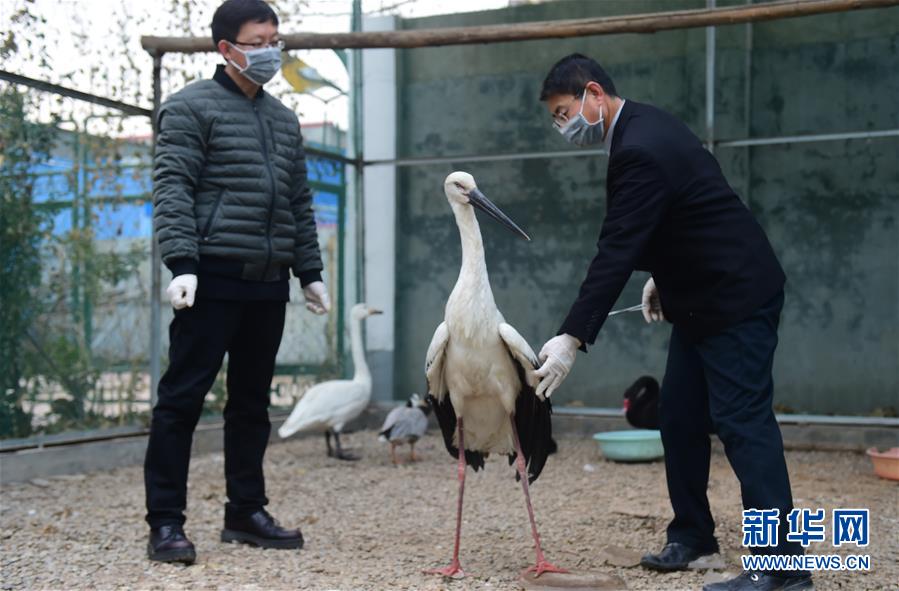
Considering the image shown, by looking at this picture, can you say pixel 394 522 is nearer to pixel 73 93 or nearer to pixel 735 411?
pixel 735 411

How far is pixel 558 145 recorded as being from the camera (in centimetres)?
834

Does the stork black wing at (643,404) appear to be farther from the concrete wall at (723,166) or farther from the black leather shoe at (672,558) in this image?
the black leather shoe at (672,558)

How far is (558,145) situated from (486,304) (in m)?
4.52

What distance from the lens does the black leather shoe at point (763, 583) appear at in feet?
11.2

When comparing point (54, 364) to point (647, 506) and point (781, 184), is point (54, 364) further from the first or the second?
point (781, 184)

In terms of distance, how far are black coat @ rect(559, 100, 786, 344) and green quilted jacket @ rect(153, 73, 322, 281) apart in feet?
4.67

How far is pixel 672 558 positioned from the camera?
12.9 ft

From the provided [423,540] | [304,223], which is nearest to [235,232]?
[304,223]

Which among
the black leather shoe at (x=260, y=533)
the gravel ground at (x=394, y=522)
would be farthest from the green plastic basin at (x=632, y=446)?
the black leather shoe at (x=260, y=533)

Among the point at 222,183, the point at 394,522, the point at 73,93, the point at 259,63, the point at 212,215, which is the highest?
the point at 73,93

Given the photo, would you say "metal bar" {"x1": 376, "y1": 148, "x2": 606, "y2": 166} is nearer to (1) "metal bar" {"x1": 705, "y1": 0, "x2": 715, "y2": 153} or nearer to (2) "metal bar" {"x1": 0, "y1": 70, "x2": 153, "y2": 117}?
(1) "metal bar" {"x1": 705, "y1": 0, "x2": 715, "y2": 153}

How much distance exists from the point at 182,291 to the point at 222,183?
0.52 metres

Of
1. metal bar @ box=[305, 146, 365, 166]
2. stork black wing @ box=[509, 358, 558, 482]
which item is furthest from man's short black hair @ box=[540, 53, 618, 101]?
metal bar @ box=[305, 146, 365, 166]

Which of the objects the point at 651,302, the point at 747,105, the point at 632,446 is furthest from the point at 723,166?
Result: the point at 651,302
